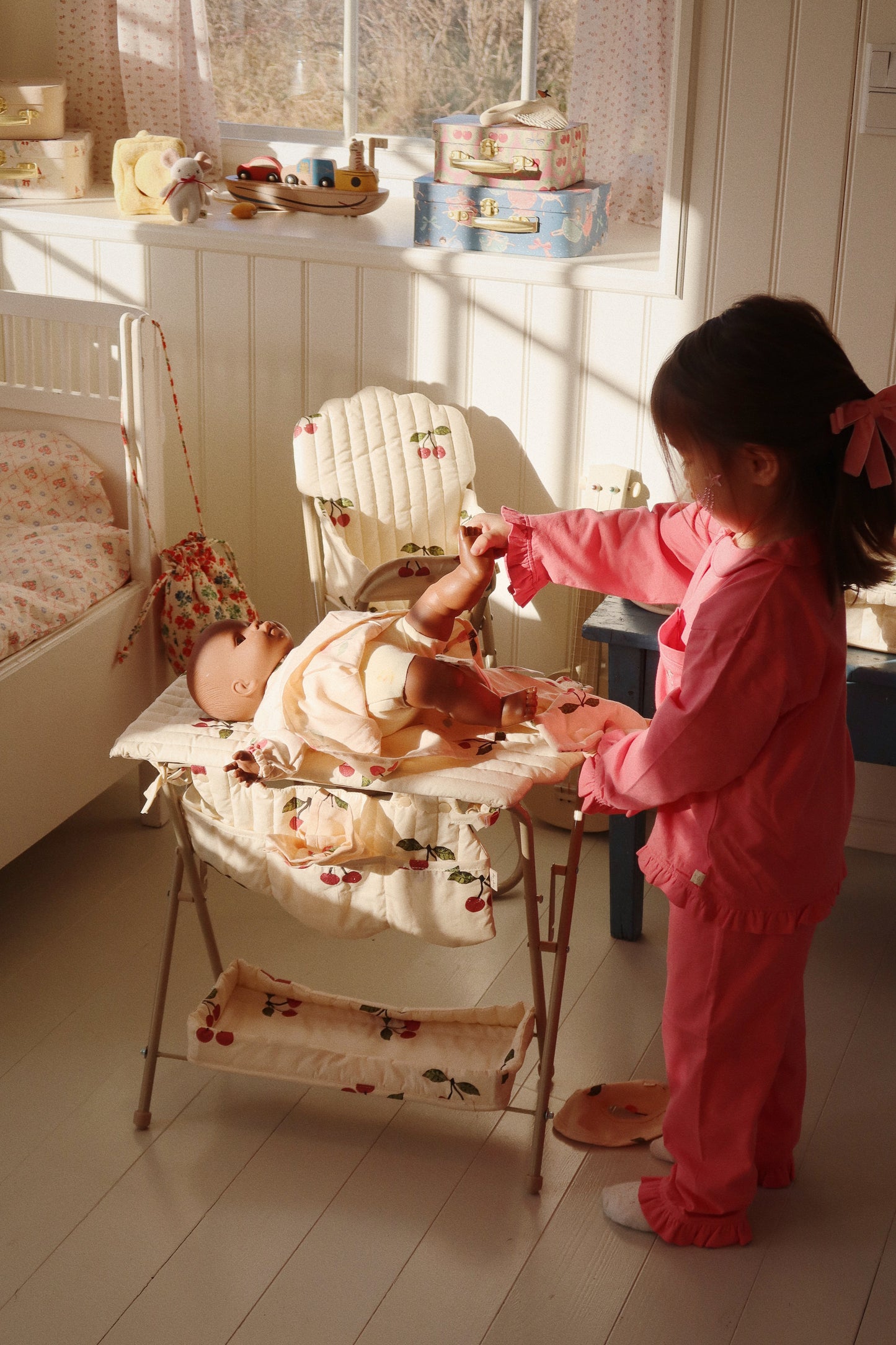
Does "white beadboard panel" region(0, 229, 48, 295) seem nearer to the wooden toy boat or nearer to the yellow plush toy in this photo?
the yellow plush toy

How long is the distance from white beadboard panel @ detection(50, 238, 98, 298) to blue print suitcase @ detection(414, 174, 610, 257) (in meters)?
0.81

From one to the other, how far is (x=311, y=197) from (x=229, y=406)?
525mm

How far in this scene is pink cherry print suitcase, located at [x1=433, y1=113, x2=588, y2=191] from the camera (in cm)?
274

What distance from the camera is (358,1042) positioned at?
2.02 metres

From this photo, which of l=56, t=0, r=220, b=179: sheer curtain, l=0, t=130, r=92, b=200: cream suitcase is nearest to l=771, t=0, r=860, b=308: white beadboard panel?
l=56, t=0, r=220, b=179: sheer curtain

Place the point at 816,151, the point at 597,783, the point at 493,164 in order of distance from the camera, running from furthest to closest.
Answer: the point at 493,164 → the point at 816,151 → the point at 597,783

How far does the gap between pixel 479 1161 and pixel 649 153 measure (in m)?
2.22

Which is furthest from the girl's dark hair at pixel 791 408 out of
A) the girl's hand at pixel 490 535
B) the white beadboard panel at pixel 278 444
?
the white beadboard panel at pixel 278 444

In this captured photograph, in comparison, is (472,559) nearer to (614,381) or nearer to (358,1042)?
(358,1042)

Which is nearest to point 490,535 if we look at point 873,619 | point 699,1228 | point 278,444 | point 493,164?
point 873,619

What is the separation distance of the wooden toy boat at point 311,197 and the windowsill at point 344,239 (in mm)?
31

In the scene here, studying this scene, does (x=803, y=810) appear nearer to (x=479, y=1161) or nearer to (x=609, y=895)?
(x=479, y=1161)

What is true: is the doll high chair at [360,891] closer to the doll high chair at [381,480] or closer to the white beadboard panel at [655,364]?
the doll high chair at [381,480]

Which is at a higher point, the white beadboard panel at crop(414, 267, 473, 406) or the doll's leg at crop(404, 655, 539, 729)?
the white beadboard panel at crop(414, 267, 473, 406)
